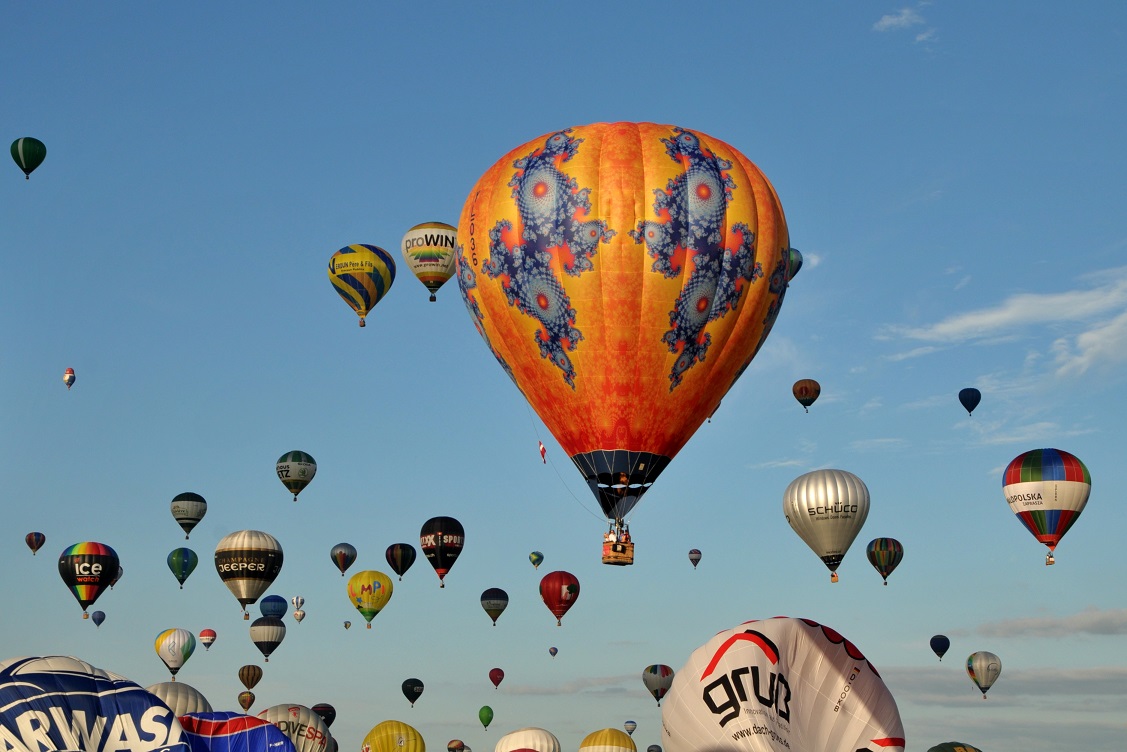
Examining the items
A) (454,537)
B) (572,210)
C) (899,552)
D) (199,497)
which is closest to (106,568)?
(199,497)

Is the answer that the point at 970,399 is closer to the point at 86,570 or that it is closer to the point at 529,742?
the point at 529,742

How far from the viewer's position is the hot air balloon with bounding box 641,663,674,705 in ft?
184

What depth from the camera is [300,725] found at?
35.8 m

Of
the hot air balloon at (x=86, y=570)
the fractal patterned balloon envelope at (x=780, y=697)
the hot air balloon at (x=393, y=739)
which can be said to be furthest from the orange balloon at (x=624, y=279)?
the hot air balloon at (x=86, y=570)

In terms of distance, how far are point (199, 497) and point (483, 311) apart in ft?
95.5

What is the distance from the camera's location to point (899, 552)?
50.3m

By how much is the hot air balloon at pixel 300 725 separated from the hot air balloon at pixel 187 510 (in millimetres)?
18288

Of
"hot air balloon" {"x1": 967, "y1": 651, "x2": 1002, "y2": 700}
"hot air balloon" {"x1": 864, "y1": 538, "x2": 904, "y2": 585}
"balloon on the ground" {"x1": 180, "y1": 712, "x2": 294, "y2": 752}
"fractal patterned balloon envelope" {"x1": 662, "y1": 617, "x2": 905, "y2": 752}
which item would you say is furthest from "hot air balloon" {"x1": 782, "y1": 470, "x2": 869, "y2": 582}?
"balloon on the ground" {"x1": 180, "y1": 712, "x2": 294, "y2": 752}

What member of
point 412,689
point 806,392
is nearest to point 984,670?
point 806,392

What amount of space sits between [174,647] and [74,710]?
39.6 metres

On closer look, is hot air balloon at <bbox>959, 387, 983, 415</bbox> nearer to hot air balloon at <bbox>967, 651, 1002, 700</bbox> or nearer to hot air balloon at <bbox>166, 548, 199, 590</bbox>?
hot air balloon at <bbox>967, 651, 1002, 700</bbox>

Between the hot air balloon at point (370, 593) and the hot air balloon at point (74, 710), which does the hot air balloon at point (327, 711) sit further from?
the hot air balloon at point (74, 710)

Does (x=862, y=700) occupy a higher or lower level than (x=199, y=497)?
lower

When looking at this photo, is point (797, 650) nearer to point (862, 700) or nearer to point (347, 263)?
point (862, 700)
